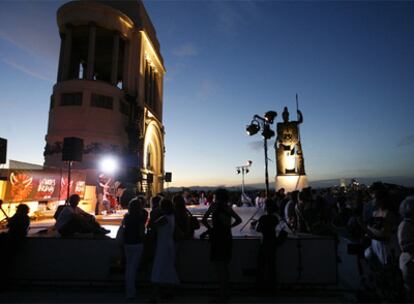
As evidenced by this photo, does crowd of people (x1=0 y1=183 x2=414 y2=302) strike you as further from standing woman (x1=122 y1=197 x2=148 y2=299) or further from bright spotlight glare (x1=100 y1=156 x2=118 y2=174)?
bright spotlight glare (x1=100 y1=156 x2=118 y2=174)

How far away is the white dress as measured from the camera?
4.29m

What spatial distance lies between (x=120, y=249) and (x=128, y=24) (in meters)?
32.7

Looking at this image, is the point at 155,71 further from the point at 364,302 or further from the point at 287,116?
the point at 364,302

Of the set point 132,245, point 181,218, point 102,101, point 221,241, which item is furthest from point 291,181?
point 132,245

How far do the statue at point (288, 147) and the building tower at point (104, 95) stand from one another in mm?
12254

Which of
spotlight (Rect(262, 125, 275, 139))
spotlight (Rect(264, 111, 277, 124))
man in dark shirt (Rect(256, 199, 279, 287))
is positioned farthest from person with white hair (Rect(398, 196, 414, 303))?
spotlight (Rect(264, 111, 277, 124))

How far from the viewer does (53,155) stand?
25625 mm

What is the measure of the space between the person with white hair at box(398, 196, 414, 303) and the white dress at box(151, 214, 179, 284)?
308cm

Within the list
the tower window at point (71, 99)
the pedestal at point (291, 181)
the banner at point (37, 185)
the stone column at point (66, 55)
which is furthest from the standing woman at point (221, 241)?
the stone column at point (66, 55)

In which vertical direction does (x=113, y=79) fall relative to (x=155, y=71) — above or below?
below

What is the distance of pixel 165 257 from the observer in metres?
4.39

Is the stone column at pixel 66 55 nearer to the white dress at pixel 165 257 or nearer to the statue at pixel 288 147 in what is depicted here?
the statue at pixel 288 147

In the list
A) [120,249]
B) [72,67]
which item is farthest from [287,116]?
[72,67]

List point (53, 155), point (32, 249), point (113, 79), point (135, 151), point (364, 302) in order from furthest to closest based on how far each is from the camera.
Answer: point (113, 79)
point (135, 151)
point (53, 155)
point (32, 249)
point (364, 302)
